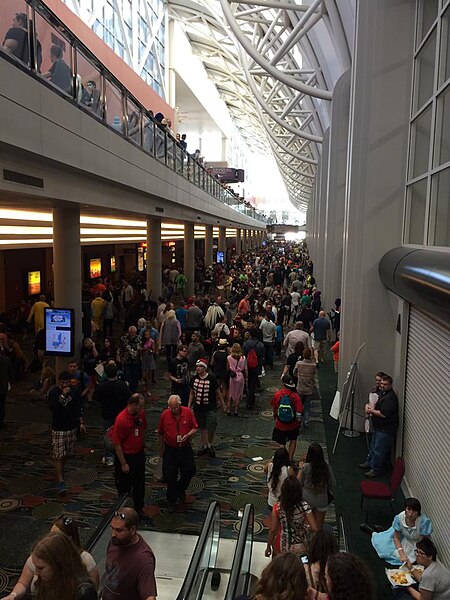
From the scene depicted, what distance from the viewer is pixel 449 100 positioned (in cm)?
604

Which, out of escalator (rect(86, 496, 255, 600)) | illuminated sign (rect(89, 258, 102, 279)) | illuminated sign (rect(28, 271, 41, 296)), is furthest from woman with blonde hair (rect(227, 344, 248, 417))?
illuminated sign (rect(89, 258, 102, 279))

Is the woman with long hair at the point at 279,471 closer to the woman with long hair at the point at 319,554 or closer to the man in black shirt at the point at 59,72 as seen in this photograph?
the woman with long hair at the point at 319,554

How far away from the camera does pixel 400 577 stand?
15.5 ft

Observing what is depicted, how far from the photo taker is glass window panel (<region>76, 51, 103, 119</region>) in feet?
26.2

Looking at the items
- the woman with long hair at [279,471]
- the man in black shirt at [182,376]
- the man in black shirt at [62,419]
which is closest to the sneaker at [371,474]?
the woman with long hair at [279,471]

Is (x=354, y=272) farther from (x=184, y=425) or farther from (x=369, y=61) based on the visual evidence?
(x=184, y=425)

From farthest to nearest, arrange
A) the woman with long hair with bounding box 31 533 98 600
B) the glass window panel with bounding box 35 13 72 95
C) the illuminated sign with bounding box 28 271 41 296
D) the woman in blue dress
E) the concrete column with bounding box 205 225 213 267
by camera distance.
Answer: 1. the concrete column with bounding box 205 225 213 267
2. the illuminated sign with bounding box 28 271 41 296
3. the glass window panel with bounding box 35 13 72 95
4. the woman in blue dress
5. the woman with long hair with bounding box 31 533 98 600

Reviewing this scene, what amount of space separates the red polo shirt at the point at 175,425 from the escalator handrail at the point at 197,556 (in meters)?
1.36

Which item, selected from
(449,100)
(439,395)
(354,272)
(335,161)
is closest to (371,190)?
(354,272)

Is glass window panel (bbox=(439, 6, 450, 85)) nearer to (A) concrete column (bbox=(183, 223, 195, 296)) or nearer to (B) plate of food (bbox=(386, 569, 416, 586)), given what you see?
(B) plate of food (bbox=(386, 569, 416, 586))

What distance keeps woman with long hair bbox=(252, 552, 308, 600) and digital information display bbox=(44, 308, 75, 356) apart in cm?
698

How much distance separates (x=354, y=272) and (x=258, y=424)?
3.20 metres

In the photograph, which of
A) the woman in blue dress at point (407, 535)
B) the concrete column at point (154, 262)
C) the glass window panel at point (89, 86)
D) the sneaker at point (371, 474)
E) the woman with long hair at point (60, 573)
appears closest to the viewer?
the woman with long hair at point (60, 573)

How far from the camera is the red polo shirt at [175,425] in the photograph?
20.1ft
